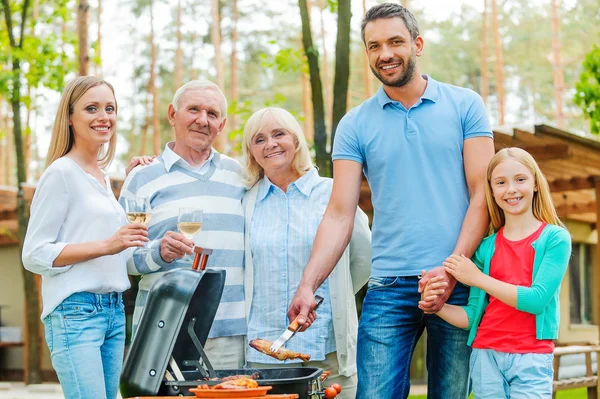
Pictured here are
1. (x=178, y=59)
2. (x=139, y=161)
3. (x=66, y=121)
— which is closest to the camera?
(x=66, y=121)

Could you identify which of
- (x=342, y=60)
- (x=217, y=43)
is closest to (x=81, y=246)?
(x=342, y=60)

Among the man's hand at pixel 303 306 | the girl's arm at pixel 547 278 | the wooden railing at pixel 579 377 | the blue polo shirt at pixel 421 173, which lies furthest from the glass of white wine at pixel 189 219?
the wooden railing at pixel 579 377

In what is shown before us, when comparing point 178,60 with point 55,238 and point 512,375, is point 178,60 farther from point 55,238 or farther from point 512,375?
point 512,375

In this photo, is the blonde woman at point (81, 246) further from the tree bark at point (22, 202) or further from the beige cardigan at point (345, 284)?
the tree bark at point (22, 202)

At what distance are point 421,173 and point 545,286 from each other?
1.99 feet

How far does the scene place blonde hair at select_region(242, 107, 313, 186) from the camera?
3.86m

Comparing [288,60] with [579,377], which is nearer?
[579,377]

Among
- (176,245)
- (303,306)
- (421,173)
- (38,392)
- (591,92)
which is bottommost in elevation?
(38,392)

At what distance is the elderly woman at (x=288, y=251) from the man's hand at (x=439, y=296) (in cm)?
68

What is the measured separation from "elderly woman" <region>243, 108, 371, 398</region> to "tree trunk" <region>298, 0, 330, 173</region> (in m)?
2.56

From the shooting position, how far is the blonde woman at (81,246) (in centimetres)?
320

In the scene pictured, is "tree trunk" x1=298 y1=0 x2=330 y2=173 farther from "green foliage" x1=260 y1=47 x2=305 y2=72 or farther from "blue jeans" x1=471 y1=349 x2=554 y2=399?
"blue jeans" x1=471 y1=349 x2=554 y2=399

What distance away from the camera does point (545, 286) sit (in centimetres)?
306

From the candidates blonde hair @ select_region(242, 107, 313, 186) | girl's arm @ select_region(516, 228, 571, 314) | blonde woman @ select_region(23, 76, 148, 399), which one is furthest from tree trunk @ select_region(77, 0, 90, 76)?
girl's arm @ select_region(516, 228, 571, 314)
